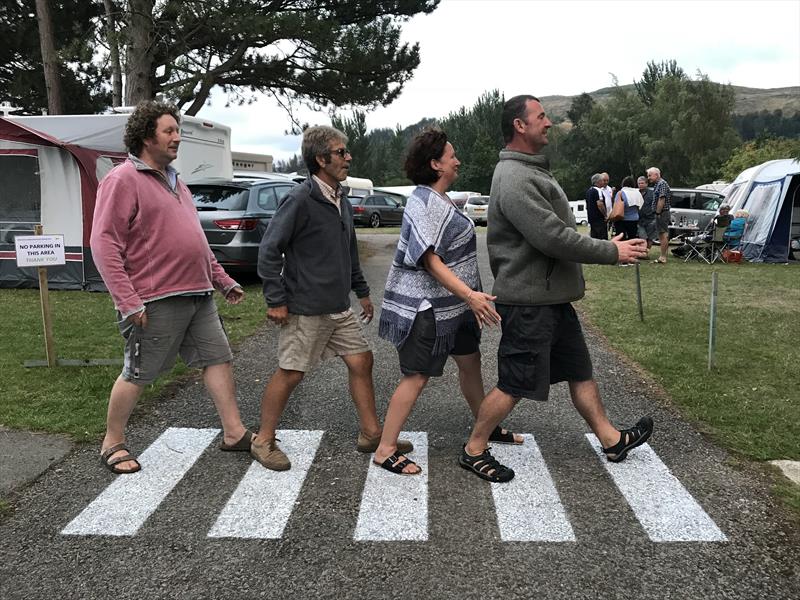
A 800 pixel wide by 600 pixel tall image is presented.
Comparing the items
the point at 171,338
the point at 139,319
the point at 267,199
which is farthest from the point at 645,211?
the point at 139,319

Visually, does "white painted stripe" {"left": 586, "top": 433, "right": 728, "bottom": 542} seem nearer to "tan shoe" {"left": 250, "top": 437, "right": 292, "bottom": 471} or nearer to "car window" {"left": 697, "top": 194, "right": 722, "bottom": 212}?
"tan shoe" {"left": 250, "top": 437, "right": 292, "bottom": 471}

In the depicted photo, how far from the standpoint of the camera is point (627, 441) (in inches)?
145

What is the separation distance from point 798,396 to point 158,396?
15.3 ft

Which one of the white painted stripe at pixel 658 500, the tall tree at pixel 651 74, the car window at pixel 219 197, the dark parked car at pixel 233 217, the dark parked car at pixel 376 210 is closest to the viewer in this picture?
the white painted stripe at pixel 658 500

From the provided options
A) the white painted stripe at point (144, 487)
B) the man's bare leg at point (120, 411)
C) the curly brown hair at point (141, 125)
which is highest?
the curly brown hair at point (141, 125)

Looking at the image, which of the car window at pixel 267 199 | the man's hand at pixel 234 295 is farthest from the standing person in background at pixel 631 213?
the man's hand at pixel 234 295

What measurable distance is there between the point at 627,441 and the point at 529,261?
121cm

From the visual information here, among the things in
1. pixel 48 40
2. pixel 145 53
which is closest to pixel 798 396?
pixel 145 53

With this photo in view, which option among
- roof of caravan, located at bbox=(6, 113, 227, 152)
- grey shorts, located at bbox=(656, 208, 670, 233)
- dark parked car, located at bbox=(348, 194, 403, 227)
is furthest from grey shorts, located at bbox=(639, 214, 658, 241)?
dark parked car, located at bbox=(348, 194, 403, 227)

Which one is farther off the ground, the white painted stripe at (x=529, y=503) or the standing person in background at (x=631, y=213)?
the standing person in background at (x=631, y=213)

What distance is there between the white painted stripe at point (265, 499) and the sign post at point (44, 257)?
107 inches

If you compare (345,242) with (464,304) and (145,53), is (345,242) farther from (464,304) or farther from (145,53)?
(145,53)

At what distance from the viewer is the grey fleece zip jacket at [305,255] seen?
342cm

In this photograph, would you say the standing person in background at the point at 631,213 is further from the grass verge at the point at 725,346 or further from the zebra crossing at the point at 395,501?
the zebra crossing at the point at 395,501
